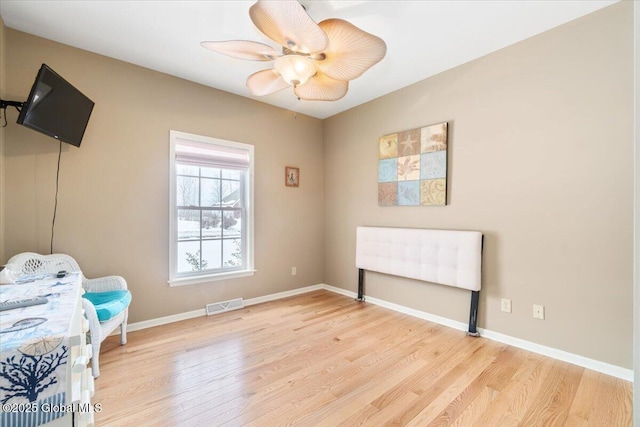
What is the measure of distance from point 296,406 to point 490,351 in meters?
1.81

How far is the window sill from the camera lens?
320 centimetres

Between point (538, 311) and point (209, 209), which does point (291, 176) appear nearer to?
point (209, 209)

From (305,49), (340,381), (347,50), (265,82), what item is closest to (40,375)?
(340,381)

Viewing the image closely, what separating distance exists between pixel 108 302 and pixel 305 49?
2438 millimetres

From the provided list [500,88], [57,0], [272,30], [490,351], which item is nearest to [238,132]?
[57,0]

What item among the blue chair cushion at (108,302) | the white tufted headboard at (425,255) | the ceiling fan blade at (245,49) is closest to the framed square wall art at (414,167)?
the white tufted headboard at (425,255)

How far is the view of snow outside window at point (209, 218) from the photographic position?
331cm

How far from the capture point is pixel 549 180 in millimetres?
2396

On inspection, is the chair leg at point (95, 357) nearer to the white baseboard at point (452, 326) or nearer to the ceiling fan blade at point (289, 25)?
the white baseboard at point (452, 326)

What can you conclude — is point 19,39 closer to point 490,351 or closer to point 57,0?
point 57,0

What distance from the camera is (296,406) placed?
1776 mm

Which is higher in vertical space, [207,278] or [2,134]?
[2,134]

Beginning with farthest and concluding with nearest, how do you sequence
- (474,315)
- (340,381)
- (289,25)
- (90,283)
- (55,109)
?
(474,315)
(90,283)
(55,109)
(340,381)
(289,25)

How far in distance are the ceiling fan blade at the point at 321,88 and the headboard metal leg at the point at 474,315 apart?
7.55 ft
